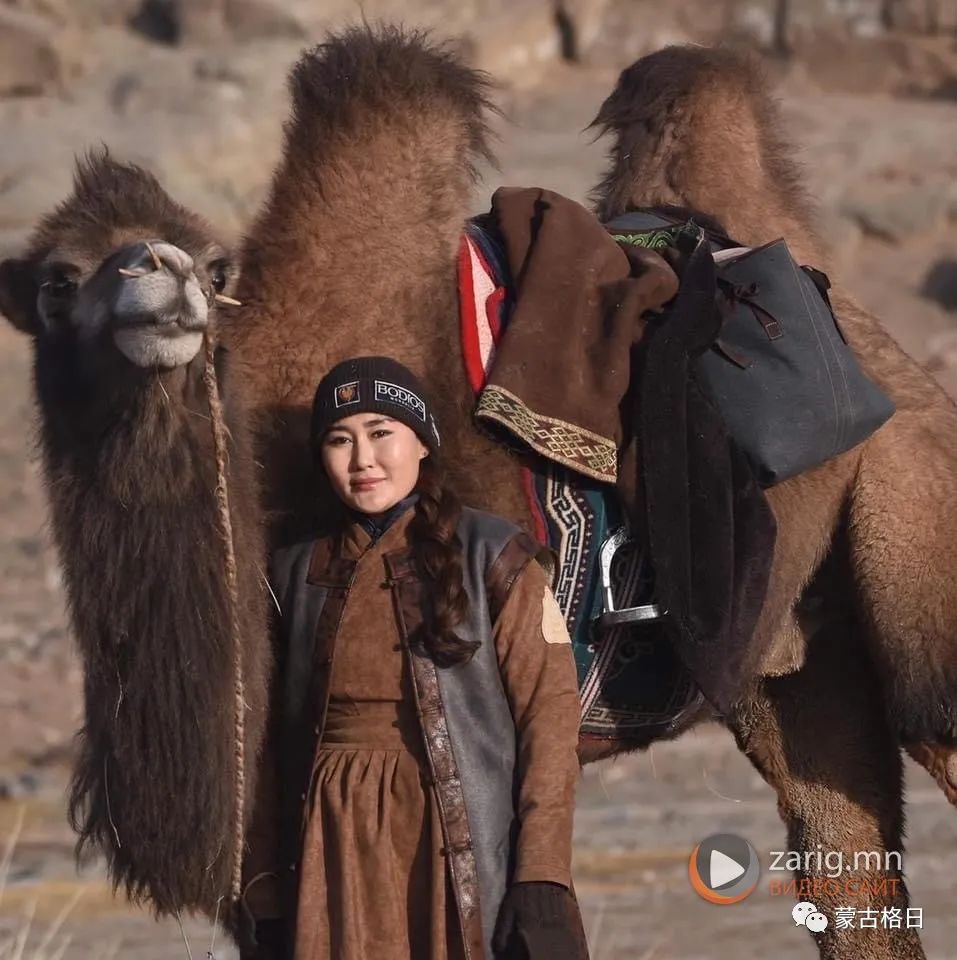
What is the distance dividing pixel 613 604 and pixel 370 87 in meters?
1.22

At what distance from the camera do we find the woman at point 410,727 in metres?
3.24

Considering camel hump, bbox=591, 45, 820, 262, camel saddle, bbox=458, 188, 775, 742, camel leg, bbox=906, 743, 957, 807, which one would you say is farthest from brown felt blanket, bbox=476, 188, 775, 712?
camel hump, bbox=591, 45, 820, 262

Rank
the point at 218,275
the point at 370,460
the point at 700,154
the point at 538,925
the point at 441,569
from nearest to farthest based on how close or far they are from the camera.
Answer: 1. the point at 538,925
2. the point at 441,569
3. the point at 370,460
4. the point at 218,275
5. the point at 700,154

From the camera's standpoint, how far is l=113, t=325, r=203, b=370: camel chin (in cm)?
319

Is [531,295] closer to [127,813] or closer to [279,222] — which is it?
[279,222]

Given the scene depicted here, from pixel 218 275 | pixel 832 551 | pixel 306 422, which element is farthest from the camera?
pixel 832 551

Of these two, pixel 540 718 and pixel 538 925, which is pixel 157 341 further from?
pixel 538 925

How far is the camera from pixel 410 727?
10.9ft

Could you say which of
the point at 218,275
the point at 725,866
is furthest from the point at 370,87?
the point at 725,866

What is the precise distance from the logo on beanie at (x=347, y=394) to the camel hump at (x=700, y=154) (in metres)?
1.58

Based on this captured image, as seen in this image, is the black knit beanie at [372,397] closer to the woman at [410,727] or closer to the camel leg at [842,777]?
the woman at [410,727]

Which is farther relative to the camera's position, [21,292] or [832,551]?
[832,551]

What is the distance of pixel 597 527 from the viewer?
3871 millimetres

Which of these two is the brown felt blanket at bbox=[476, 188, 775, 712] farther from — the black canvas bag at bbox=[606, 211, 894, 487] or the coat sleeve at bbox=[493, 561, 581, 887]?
the coat sleeve at bbox=[493, 561, 581, 887]
